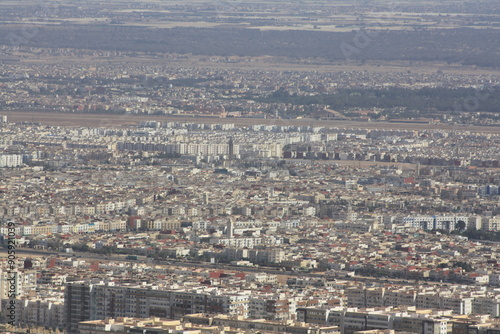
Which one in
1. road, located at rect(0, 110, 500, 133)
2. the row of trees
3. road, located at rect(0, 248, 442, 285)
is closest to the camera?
road, located at rect(0, 248, 442, 285)

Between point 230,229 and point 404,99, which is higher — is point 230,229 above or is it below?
below

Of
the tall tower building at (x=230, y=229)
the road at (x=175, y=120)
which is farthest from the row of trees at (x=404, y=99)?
the tall tower building at (x=230, y=229)

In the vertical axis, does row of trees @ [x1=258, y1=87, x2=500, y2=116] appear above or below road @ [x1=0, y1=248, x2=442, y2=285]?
above

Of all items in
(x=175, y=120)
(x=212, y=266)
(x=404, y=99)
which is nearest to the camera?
(x=212, y=266)

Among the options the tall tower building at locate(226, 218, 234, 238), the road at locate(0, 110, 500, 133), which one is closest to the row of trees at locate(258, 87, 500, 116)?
the road at locate(0, 110, 500, 133)

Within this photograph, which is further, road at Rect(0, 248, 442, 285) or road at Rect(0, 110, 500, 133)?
road at Rect(0, 110, 500, 133)

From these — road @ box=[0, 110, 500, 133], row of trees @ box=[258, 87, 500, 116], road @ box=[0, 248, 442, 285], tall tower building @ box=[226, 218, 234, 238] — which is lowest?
road @ box=[0, 248, 442, 285]

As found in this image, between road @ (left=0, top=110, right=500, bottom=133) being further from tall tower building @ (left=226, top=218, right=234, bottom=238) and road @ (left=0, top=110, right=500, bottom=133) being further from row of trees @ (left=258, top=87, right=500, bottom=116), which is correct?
tall tower building @ (left=226, top=218, right=234, bottom=238)

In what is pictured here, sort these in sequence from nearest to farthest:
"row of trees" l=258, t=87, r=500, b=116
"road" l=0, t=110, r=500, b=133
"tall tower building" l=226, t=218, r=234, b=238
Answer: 1. "tall tower building" l=226, t=218, r=234, b=238
2. "road" l=0, t=110, r=500, b=133
3. "row of trees" l=258, t=87, r=500, b=116

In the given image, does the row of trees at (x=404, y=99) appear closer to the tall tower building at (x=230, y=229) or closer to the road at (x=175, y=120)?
the road at (x=175, y=120)

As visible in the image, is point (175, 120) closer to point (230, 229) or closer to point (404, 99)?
point (404, 99)

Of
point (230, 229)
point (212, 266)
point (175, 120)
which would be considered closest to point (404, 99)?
point (175, 120)

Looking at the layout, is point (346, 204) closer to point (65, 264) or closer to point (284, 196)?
point (284, 196)
